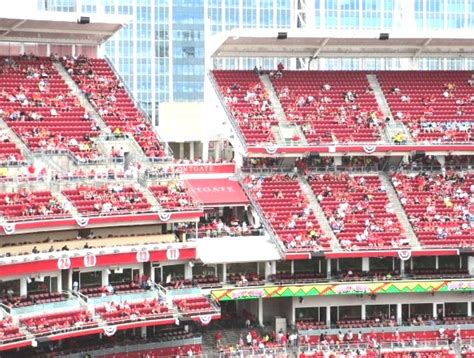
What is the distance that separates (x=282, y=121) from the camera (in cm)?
6862

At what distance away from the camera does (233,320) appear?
63.1 metres

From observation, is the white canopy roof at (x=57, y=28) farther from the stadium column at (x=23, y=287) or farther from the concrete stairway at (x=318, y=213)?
the stadium column at (x=23, y=287)

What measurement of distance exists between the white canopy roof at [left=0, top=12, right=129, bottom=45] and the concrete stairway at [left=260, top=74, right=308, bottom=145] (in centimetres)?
1021

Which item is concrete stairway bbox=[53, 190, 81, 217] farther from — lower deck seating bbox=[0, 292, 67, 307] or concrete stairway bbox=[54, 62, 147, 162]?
concrete stairway bbox=[54, 62, 147, 162]

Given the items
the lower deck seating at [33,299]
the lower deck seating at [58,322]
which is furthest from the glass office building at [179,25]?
the lower deck seating at [58,322]

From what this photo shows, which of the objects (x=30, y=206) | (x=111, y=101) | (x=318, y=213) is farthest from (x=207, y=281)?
(x=111, y=101)

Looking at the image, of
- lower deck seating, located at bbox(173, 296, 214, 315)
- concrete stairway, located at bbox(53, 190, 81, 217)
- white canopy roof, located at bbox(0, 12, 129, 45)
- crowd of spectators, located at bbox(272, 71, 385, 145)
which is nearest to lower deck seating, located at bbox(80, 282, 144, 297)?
lower deck seating, located at bbox(173, 296, 214, 315)

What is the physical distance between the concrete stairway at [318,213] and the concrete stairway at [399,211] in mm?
4230

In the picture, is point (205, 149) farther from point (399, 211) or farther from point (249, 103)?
point (399, 211)

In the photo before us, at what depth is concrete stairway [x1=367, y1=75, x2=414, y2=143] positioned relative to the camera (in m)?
68.6

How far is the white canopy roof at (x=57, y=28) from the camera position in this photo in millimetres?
64188

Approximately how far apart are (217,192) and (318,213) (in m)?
5.84

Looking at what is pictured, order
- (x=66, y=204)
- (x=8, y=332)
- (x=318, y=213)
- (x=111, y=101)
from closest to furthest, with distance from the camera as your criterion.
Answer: (x=8, y=332) → (x=66, y=204) → (x=318, y=213) → (x=111, y=101)

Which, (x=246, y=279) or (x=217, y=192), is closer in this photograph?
(x=246, y=279)
